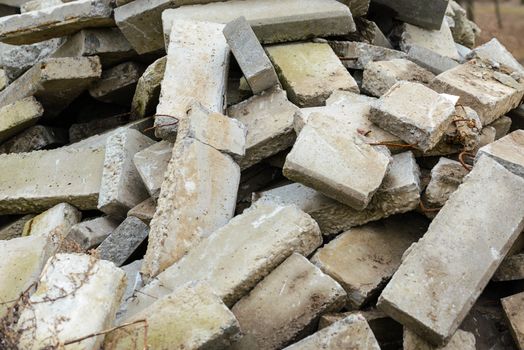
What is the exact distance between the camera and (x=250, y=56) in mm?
4328

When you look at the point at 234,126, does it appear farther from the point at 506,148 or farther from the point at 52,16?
the point at 52,16

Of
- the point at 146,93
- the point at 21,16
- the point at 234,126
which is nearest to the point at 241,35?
the point at 234,126

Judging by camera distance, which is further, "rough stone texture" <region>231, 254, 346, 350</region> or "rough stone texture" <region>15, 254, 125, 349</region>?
"rough stone texture" <region>231, 254, 346, 350</region>

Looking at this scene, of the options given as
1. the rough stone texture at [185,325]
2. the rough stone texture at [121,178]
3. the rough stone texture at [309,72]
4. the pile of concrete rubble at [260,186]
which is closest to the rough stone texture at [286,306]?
the pile of concrete rubble at [260,186]

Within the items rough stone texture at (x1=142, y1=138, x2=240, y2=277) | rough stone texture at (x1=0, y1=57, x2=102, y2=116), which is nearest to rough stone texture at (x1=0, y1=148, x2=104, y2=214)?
rough stone texture at (x1=0, y1=57, x2=102, y2=116)

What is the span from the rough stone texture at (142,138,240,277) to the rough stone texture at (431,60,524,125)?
5.10ft

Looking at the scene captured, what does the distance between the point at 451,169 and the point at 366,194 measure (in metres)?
0.68

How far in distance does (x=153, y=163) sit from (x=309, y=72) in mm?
1299

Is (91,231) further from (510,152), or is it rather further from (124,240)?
(510,152)

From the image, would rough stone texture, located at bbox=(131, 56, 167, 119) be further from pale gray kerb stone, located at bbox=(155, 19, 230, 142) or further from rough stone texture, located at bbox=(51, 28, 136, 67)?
rough stone texture, located at bbox=(51, 28, 136, 67)

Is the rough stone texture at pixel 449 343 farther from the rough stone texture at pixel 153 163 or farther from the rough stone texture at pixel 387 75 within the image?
the rough stone texture at pixel 387 75

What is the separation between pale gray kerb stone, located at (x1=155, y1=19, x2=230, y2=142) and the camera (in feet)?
14.2

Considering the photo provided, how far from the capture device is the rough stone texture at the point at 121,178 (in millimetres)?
4316

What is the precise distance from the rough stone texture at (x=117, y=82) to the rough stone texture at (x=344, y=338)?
327 cm
